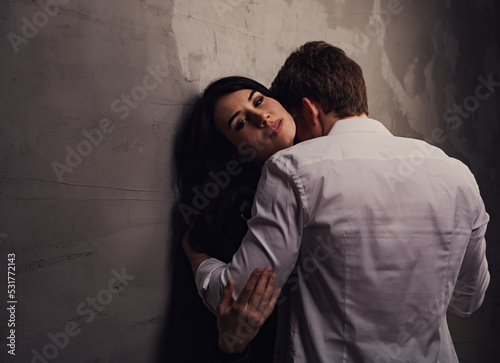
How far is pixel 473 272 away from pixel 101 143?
1192 millimetres

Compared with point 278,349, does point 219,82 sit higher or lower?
higher

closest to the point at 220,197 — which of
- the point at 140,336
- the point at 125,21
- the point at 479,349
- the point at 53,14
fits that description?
the point at 140,336

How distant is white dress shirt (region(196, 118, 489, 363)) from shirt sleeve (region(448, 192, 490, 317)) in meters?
0.08

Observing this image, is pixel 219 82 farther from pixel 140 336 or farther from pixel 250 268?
pixel 140 336

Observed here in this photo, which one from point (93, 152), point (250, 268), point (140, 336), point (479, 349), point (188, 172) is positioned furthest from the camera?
point (479, 349)

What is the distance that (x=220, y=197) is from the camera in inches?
55.6

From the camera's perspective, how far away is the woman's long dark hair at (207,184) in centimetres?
134

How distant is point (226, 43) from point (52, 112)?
686 mm

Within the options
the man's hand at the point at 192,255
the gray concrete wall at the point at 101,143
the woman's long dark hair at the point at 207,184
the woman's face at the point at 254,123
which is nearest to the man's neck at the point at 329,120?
the woman's face at the point at 254,123

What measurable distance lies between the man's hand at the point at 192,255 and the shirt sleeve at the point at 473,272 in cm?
81

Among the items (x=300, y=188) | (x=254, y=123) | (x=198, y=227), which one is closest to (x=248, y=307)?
(x=300, y=188)

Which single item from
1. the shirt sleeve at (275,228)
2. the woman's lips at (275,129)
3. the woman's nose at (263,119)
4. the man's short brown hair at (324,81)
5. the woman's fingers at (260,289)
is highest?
the man's short brown hair at (324,81)

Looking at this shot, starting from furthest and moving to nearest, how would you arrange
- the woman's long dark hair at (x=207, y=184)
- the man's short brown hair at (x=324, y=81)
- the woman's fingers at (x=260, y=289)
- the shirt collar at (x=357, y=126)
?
the woman's long dark hair at (x=207, y=184) < the man's short brown hair at (x=324, y=81) < the shirt collar at (x=357, y=126) < the woman's fingers at (x=260, y=289)

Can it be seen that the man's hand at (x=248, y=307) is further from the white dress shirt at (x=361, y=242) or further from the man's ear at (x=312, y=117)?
the man's ear at (x=312, y=117)
